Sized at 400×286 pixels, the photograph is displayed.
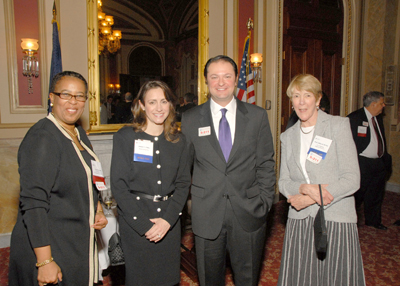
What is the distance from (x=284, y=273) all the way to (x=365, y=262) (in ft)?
6.37

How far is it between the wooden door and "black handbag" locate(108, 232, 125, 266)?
159 inches

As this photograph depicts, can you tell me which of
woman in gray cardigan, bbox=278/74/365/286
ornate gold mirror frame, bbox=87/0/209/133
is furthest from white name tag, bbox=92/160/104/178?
ornate gold mirror frame, bbox=87/0/209/133

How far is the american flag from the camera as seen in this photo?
14.5 ft

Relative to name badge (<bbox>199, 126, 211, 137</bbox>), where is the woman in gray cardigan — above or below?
below

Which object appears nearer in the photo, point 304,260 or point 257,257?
point 304,260

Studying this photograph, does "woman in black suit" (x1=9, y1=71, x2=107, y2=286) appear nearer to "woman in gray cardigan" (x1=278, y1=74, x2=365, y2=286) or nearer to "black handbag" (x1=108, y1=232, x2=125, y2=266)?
"black handbag" (x1=108, y1=232, x2=125, y2=266)

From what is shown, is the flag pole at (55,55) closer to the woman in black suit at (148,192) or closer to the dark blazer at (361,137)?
the woman in black suit at (148,192)

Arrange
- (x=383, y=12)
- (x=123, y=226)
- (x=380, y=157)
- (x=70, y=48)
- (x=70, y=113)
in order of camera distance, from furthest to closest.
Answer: (x=383, y=12) → (x=380, y=157) → (x=70, y=48) → (x=123, y=226) → (x=70, y=113)

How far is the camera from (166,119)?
195 cm

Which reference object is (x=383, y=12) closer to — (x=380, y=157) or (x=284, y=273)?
(x=380, y=157)

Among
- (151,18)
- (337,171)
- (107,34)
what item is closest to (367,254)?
(337,171)

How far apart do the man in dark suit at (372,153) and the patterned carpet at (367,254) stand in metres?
0.35

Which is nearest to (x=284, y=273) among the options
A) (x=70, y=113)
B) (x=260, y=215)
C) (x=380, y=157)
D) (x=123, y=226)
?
(x=260, y=215)

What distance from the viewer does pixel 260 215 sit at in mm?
1976
